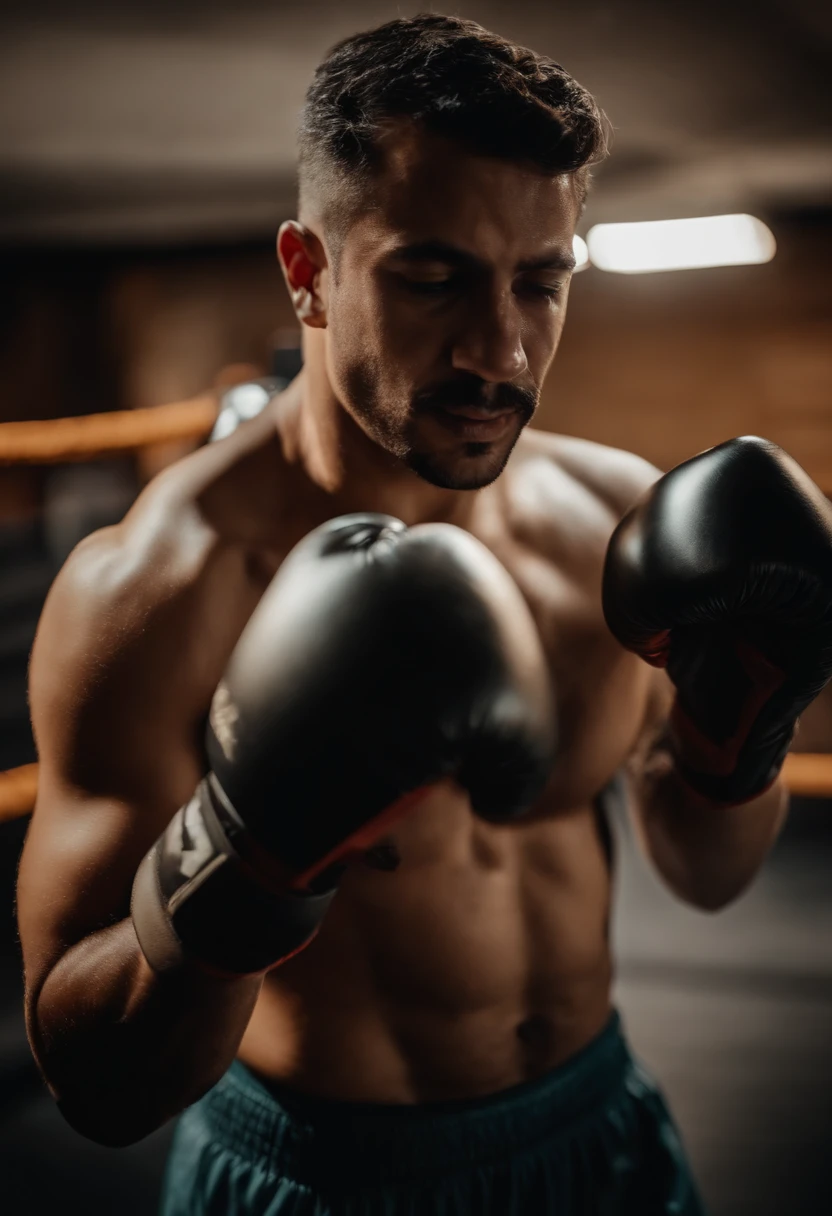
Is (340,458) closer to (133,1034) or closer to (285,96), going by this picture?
(133,1034)

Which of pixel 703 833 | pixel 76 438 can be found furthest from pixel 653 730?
pixel 76 438

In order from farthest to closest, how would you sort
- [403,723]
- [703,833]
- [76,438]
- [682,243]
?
[682,243] → [76,438] → [703,833] → [403,723]

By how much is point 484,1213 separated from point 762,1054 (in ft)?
4.54

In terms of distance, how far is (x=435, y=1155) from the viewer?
875mm

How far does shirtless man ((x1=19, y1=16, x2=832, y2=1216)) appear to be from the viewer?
2.11 ft

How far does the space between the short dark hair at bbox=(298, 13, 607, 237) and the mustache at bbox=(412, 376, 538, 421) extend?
16 cm

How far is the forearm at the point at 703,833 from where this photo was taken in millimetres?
974

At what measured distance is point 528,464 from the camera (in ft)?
3.40

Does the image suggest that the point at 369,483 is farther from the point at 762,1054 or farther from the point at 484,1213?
the point at 762,1054

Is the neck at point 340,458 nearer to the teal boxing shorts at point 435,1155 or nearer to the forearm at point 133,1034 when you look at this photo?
the forearm at point 133,1034

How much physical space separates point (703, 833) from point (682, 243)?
457cm

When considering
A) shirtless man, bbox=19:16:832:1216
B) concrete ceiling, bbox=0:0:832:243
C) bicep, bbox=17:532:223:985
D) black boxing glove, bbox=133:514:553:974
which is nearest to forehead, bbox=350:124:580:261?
shirtless man, bbox=19:16:832:1216

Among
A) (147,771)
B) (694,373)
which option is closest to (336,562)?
(147,771)

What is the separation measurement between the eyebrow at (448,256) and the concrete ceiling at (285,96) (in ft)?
4.71
